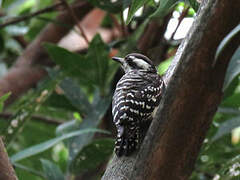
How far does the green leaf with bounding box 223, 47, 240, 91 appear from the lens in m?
1.28

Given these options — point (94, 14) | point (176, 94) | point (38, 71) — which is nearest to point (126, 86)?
point (176, 94)

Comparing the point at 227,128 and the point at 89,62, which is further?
the point at 89,62

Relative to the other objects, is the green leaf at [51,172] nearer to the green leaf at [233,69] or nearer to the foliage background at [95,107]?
the foliage background at [95,107]

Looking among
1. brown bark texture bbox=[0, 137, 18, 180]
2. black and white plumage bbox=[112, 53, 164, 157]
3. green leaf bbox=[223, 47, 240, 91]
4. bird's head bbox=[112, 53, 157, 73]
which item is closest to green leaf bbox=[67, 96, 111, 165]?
bird's head bbox=[112, 53, 157, 73]

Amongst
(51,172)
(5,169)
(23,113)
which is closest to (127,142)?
(5,169)

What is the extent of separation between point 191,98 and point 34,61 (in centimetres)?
268

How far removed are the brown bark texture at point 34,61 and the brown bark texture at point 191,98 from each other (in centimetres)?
222

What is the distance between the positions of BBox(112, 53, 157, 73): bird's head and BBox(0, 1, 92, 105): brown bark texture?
61cm

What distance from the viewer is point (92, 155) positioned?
3037mm

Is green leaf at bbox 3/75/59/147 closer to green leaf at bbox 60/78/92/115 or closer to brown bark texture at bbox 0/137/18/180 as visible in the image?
green leaf at bbox 60/78/92/115

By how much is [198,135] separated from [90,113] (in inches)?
73.1

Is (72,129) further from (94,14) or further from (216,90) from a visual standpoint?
(216,90)

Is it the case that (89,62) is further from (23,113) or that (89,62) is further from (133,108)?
(133,108)

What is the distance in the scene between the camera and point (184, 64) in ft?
4.93
